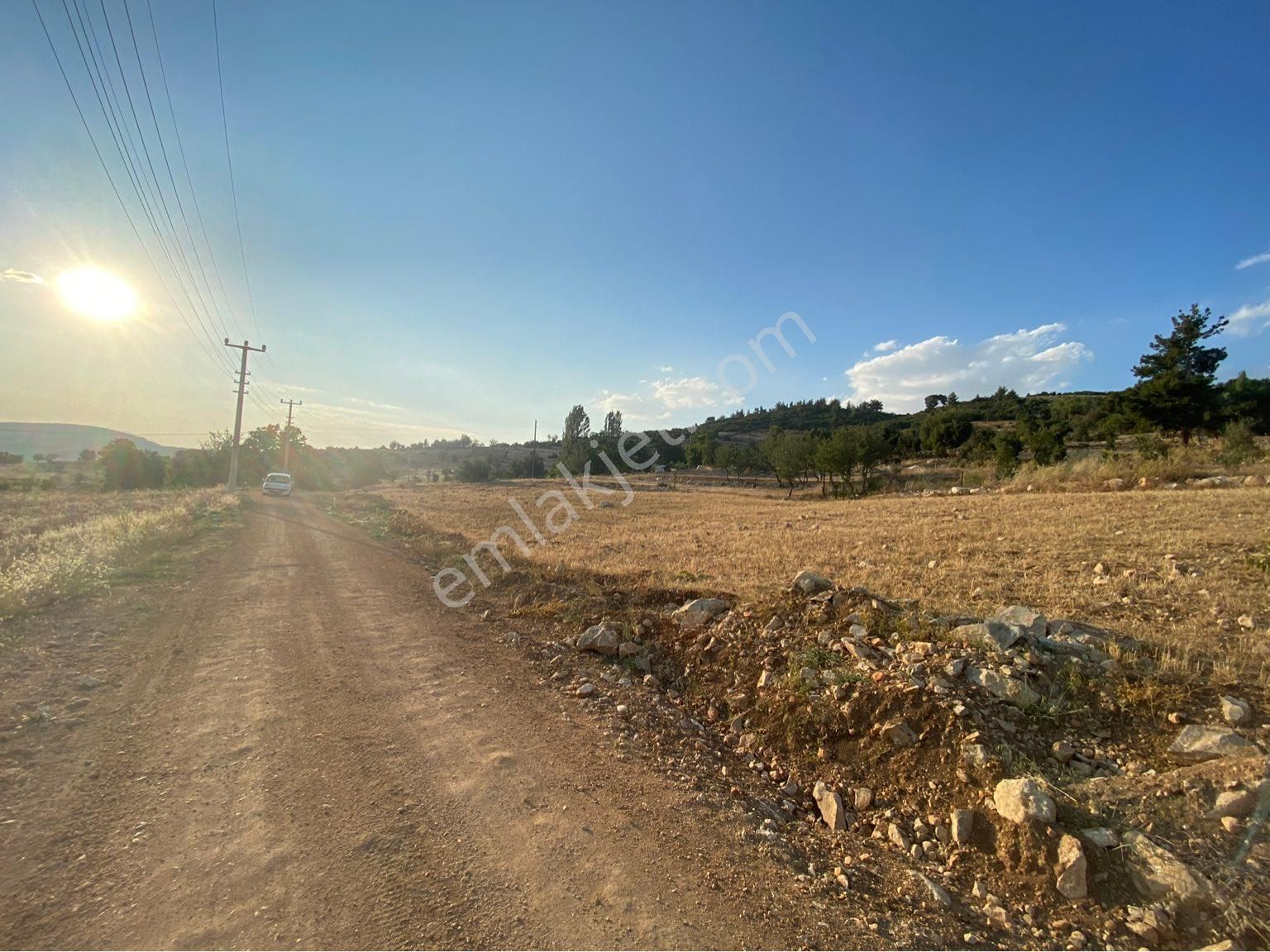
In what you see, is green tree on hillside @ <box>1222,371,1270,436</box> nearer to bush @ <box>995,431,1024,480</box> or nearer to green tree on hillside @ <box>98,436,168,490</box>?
bush @ <box>995,431,1024,480</box>

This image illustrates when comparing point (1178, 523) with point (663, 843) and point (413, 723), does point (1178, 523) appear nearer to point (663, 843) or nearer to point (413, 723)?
point (663, 843)

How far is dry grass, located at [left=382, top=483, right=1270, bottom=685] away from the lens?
5.70 m

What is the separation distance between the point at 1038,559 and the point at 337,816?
10213 mm

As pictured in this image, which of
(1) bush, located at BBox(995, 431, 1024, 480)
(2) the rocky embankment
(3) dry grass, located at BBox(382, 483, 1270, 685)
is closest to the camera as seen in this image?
(2) the rocky embankment

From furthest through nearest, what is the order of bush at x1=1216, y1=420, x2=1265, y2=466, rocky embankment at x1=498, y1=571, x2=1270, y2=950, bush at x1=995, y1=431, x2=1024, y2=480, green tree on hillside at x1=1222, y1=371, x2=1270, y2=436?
green tree on hillside at x1=1222, y1=371, x2=1270, y2=436 < bush at x1=995, y1=431, x2=1024, y2=480 < bush at x1=1216, y1=420, x2=1265, y2=466 < rocky embankment at x1=498, y1=571, x2=1270, y2=950

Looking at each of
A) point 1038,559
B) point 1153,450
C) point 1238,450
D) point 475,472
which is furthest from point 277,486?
point 1238,450

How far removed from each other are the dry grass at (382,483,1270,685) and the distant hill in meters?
99.4

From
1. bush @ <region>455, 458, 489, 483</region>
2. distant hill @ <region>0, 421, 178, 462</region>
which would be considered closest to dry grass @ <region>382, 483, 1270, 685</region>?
bush @ <region>455, 458, 489, 483</region>

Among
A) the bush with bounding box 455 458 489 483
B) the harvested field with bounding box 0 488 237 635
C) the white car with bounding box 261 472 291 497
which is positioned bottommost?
the harvested field with bounding box 0 488 237 635

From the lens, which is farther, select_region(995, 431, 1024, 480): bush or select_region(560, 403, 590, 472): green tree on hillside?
select_region(560, 403, 590, 472): green tree on hillside

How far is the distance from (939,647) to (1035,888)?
224cm

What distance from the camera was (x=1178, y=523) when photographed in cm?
1037

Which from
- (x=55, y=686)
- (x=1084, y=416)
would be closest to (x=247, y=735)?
(x=55, y=686)

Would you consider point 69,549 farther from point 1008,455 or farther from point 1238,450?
point 1008,455
